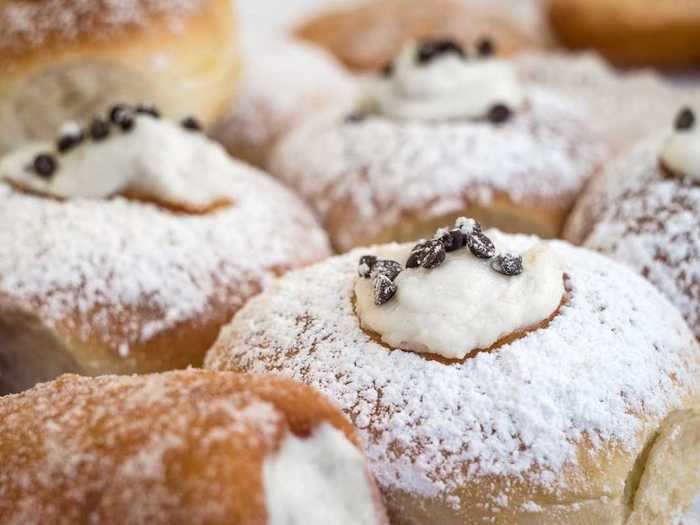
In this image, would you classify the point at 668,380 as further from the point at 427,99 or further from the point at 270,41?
the point at 270,41

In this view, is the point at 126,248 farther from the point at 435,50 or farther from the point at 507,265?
the point at 435,50

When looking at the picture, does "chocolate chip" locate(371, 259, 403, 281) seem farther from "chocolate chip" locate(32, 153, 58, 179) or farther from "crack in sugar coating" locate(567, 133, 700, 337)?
"chocolate chip" locate(32, 153, 58, 179)

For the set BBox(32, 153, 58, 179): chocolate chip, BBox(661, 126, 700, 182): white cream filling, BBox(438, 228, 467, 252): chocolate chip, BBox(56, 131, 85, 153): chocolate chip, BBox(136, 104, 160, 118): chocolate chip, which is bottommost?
BBox(32, 153, 58, 179): chocolate chip

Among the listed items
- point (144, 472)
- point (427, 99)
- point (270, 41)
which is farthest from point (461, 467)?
point (270, 41)

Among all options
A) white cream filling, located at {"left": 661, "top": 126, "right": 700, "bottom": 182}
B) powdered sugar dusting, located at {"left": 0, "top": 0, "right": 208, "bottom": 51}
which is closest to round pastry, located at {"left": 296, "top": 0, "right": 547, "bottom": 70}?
powdered sugar dusting, located at {"left": 0, "top": 0, "right": 208, "bottom": 51}

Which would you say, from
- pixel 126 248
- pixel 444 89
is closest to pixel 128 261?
pixel 126 248

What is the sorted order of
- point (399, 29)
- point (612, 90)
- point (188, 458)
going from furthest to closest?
1. point (399, 29)
2. point (612, 90)
3. point (188, 458)
